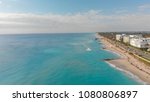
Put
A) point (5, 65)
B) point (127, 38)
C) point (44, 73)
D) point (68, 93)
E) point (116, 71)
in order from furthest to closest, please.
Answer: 1. point (127, 38)
2. point (5, 65)
3. point (116, 71)
4. point (44, 73)
5. point (68, 93)

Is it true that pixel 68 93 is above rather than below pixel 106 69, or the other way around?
above

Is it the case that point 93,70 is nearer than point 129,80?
No

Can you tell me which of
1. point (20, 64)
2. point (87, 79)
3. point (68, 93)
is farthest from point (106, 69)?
point (68, 93)

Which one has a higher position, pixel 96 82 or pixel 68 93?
pixel 68 93

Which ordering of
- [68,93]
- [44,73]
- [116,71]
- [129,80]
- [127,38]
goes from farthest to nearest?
1. [127,38]
2. [116,71]
3. [44,73]
4. [129,80]
5. [68,93]

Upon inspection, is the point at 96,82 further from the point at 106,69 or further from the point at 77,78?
the point at 106,69

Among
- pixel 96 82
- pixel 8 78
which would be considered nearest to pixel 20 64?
pixel 8 78

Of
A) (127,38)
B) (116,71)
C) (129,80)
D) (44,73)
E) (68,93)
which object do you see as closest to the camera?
(68,93)

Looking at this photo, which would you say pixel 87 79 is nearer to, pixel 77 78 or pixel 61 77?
pixel 77 78

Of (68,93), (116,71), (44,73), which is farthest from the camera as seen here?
(116,71)
